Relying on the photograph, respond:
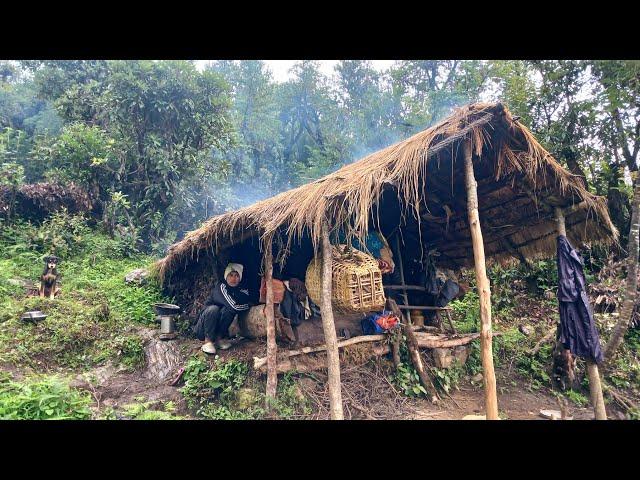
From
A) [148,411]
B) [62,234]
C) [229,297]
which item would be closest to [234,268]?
[229,297]

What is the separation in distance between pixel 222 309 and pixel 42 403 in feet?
8.38

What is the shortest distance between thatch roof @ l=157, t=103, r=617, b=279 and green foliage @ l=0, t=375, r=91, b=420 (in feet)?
8.79

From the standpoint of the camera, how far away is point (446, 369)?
6426mm

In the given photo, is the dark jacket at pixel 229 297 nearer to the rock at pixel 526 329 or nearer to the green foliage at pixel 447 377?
the green foliage at pixel 447 377

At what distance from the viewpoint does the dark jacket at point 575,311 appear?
14.7 feet

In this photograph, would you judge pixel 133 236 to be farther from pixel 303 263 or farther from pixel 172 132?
pixel 303 263

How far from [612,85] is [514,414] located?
514cm

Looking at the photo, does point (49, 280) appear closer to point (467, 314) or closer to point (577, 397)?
point (467, 314)

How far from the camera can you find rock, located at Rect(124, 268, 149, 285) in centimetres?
930

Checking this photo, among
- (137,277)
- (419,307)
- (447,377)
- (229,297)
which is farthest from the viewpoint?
(137,277)

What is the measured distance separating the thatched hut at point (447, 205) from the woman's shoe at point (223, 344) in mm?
1024

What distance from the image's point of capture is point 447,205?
602 cm

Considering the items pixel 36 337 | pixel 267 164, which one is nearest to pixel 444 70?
pixel 267 164

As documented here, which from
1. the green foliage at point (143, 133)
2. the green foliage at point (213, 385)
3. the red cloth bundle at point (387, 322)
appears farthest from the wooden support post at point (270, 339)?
the green foliage at point (143, 133)
